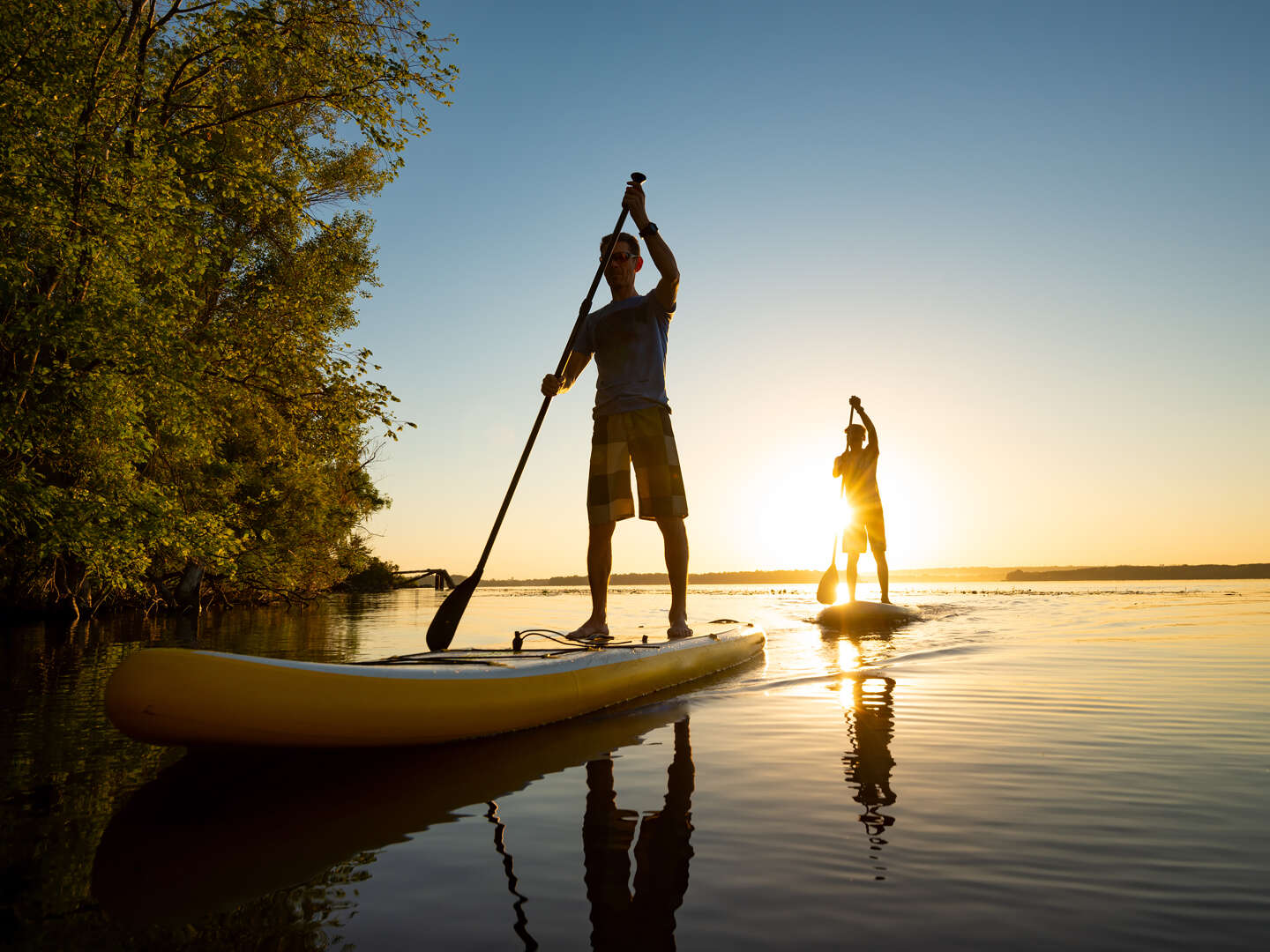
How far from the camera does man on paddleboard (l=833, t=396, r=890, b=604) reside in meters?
12.1

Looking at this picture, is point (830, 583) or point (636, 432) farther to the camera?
point (830, 583)

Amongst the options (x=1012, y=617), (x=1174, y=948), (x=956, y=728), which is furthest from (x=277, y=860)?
(x=1012, y=617)

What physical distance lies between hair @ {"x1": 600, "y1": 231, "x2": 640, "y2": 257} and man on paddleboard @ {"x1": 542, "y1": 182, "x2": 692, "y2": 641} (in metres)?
0.37

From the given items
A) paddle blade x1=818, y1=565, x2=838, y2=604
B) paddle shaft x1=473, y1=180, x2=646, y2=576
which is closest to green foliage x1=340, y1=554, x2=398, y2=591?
paddle blade x1=818, y1=565, x2=838, y2=604

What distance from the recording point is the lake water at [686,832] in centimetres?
166

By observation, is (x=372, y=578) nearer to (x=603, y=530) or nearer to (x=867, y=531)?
(x=867, y=531)

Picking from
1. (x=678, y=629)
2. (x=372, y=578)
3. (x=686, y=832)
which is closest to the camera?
(x=686, y=832)

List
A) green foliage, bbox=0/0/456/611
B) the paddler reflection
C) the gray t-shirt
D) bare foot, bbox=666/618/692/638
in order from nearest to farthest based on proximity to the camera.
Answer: the paddler reflection < the gray t-shirt < bare foot, bbox=666/618/692/638 < green foliage, bbox=0/0/456/611

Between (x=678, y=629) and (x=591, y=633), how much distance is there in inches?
32.4

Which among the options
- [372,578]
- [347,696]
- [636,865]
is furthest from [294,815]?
[372,578]

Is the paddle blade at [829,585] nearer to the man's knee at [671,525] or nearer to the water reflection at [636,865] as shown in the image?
the man's knee at [671,525]

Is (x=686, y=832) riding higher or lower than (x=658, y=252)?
lower

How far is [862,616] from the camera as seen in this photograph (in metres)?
10.9

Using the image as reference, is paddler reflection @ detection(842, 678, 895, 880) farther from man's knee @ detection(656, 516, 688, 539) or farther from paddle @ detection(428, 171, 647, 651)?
paddle @ detection(428, 171, 647, 651)
